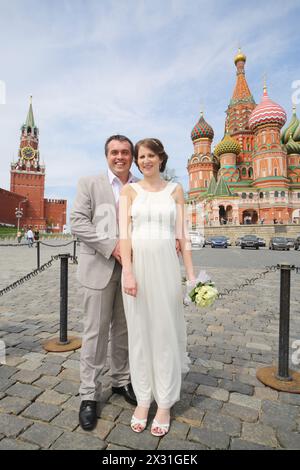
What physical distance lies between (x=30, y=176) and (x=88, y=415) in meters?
79.7

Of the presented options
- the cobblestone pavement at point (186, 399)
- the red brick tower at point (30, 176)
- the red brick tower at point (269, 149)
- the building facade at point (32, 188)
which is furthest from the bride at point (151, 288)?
the red brick tower at point (30, 176)

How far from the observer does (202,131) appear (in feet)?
172

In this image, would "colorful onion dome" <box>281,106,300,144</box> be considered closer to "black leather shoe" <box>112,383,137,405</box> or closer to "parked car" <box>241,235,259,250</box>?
"parked car" <box>241,235,259,250</box>

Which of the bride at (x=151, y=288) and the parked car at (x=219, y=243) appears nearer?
the bride at (x=151, y=288)

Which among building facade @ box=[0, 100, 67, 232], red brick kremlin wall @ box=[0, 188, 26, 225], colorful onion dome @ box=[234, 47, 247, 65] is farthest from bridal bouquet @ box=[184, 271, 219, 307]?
building facade @ box=[0, 100, 67, 232]

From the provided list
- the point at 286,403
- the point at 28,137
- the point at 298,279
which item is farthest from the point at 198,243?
the point at 28,137

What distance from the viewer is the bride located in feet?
6.63

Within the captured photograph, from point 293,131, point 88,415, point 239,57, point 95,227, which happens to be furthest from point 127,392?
point 239,57

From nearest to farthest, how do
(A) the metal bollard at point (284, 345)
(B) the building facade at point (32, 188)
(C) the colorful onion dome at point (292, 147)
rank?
(A) the metal bollard at point (284, 345) → (C) the colorful onion dome at point (292, 147) → (B) the building facade at point (32, 188)

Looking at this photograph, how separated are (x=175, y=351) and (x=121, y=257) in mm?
753

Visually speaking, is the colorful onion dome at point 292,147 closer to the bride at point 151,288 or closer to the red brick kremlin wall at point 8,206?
the red brick kremlin wall at point 8,206

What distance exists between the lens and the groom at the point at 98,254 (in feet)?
7.23

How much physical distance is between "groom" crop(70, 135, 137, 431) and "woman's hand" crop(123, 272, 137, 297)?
20 cm

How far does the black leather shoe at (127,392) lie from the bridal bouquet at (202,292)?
0.84 meters
